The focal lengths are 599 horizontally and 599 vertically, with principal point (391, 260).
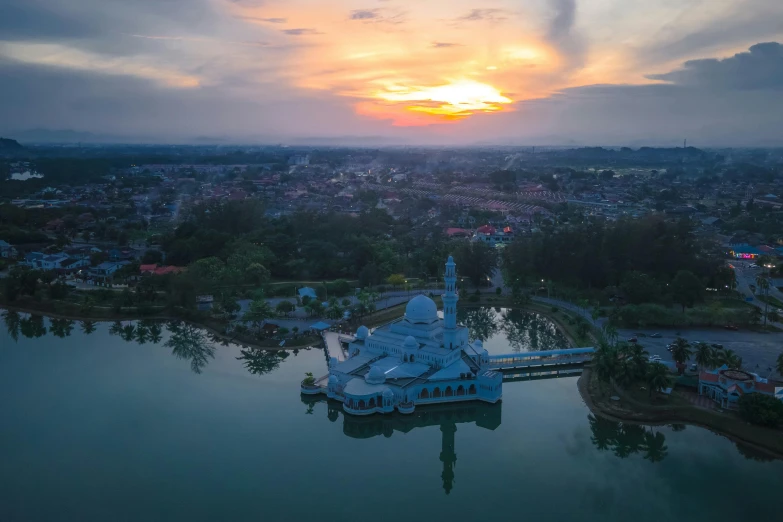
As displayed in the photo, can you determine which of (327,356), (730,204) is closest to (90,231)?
(327,356)

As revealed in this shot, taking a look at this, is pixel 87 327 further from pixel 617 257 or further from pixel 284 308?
pixel 617 257

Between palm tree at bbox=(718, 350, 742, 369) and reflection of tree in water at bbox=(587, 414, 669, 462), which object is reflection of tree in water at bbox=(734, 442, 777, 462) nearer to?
reflection of tree in water at bbox=(587, 414, 669, 462)

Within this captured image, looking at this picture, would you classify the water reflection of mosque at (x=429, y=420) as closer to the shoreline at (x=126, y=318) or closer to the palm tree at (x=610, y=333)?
the palm tree at (x=610, y=333)

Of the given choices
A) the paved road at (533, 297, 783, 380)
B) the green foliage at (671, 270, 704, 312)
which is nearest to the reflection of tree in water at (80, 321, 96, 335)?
the paved road at (533, 297, 783, 380)

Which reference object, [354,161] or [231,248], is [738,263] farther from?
[354,161]

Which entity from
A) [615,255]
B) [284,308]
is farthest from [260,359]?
[615,255]

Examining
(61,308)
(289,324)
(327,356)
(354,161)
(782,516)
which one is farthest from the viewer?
(354,161)
